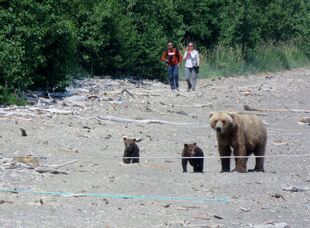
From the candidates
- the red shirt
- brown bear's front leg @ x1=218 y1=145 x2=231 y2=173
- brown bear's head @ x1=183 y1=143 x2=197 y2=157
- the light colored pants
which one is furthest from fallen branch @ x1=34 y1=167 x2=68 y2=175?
the light colored pants

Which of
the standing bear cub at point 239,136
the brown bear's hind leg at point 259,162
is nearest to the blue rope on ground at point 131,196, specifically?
the standing bear cub at point 239,136

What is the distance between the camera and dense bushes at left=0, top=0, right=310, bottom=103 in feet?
83.7

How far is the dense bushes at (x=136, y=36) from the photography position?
25.5 meters

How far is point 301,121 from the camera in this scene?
1019 inches

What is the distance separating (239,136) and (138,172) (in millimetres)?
1792

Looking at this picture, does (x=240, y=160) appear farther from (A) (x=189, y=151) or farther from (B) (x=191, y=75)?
(B) (x=191, y=75)

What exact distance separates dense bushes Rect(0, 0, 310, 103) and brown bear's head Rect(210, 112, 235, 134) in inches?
365

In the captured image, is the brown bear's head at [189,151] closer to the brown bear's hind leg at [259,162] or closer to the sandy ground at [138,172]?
the sandy ground at [138,172]

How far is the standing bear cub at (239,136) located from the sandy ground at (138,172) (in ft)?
1.20

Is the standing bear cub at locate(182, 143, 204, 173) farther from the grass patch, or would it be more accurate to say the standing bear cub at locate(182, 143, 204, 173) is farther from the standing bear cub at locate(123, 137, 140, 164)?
the grass patch

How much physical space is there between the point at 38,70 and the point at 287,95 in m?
13.2

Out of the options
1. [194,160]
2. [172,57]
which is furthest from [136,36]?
[194,160]

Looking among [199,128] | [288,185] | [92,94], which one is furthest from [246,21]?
[288,185]

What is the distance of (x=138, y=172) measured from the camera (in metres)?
15.4
